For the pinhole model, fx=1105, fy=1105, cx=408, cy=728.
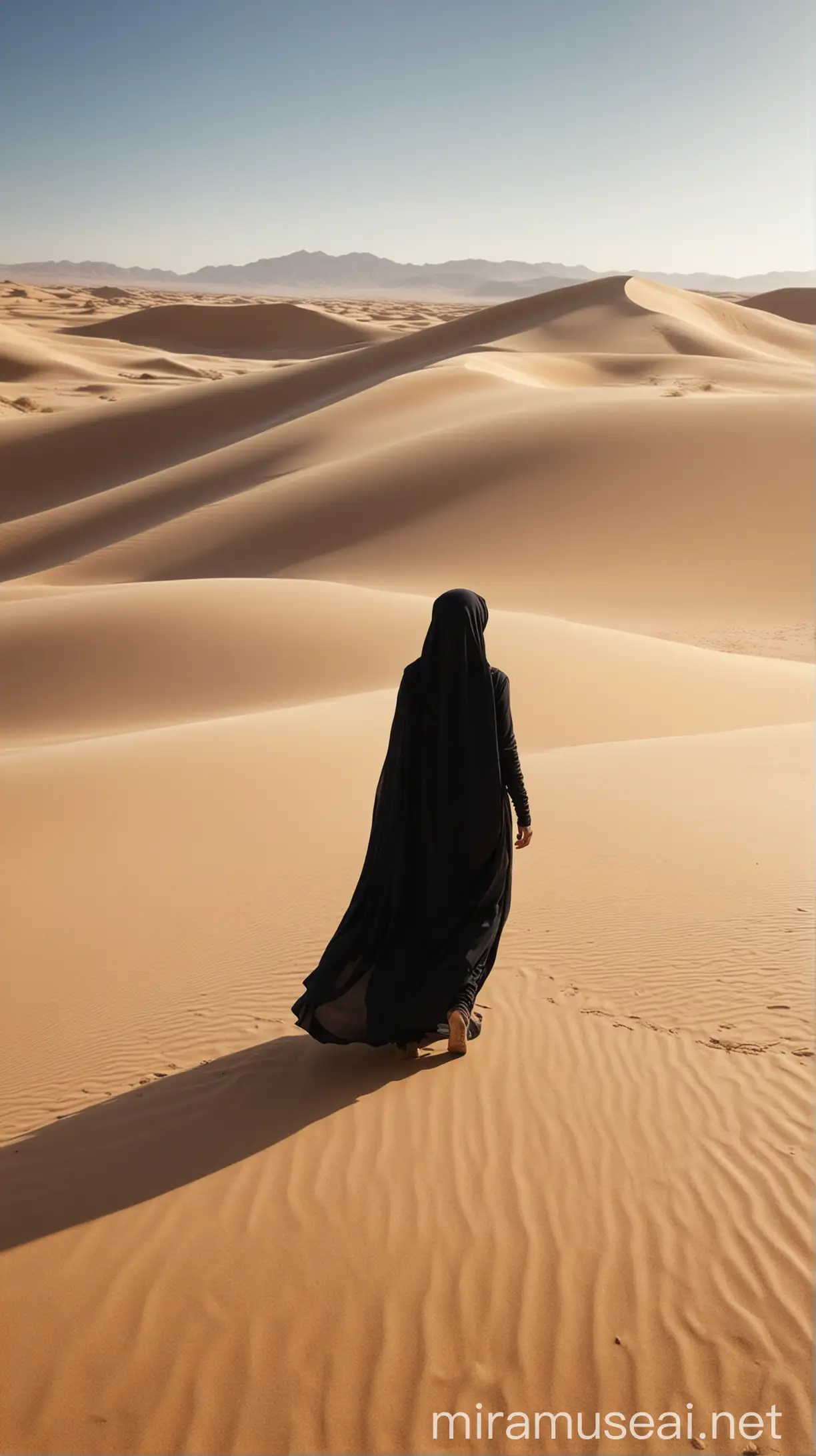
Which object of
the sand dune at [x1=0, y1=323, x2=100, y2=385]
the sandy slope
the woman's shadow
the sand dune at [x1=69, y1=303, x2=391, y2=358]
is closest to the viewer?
the sandy slope

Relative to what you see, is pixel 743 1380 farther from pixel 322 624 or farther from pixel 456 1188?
pixel 322 624

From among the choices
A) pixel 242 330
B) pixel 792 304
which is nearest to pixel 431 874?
pixel 242 330

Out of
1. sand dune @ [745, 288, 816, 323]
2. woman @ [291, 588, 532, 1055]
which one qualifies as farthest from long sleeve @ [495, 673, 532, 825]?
sand dune @ [745, 288, 816, 323]

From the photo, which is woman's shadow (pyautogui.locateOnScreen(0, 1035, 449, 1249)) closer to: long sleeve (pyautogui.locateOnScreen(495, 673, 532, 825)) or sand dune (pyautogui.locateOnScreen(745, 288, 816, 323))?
long sleeve (pyautogui.locateOnScreen(495, 673, 532, 825))

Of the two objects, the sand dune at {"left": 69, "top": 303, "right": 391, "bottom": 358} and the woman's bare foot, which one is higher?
the sand dune at {"left": 69, "top": 303, "right": 391, "bottom": 358}

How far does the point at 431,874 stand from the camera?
450 centimetres

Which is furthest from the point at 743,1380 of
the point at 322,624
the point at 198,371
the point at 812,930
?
the point at 198,371

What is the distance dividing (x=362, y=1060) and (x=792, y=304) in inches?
3175

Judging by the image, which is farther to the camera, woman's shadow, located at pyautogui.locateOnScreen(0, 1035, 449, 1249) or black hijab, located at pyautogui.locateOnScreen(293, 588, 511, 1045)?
black hijab, located at pyautogui.locateOnScreen(293, 588, 511, 1045)

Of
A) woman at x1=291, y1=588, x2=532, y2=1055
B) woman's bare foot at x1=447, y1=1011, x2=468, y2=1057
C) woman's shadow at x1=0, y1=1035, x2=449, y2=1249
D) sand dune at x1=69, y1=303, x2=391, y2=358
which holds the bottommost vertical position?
woman's shadow at x1=0, y1=1035, x2=449, y2=1249

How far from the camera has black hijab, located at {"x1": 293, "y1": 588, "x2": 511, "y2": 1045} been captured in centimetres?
438

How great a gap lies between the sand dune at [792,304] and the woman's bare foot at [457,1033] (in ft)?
254

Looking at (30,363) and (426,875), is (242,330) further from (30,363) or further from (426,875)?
(426,875)

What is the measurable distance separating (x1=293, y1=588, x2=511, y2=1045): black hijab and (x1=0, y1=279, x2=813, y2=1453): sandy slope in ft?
1.05
